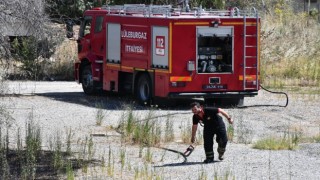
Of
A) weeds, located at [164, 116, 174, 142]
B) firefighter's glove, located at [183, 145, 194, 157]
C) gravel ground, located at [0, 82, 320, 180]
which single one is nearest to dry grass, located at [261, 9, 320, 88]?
gravel ground, located at [0, 82, 320, 180]

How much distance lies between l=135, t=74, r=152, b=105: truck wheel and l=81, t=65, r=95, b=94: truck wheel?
292 centimetres

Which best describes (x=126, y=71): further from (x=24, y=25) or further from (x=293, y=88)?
(x=24, y=25)

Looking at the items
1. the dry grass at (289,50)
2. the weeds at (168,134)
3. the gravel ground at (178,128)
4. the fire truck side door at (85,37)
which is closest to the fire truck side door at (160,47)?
the gravel ground at (178,128)

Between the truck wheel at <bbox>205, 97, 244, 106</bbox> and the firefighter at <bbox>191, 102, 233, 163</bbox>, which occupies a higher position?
the firefighter at <bbox>191, 102, 233, 163</bbox>

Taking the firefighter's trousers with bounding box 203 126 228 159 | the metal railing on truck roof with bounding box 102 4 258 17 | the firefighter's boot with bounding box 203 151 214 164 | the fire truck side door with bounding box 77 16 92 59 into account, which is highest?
the metal railing on truck roof with bounding box 102 4 258 17

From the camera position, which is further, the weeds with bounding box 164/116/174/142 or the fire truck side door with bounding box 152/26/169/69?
the fire truck side door with bounding box 152/26/169/69

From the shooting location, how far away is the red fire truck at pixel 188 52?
23484 mm

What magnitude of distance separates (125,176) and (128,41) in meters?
11.3

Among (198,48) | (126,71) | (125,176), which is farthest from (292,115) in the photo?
(125,176)

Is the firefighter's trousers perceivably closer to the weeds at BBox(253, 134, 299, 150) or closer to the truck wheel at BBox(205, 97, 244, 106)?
the weeds at BBox(253, 134, 299, 150)

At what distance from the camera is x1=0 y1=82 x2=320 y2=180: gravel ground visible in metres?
14.8

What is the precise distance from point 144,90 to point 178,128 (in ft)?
15.6

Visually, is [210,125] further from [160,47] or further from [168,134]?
[160,47]

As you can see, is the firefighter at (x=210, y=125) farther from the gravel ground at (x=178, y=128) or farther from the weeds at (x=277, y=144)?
the weeds at (x=277, y=144)
